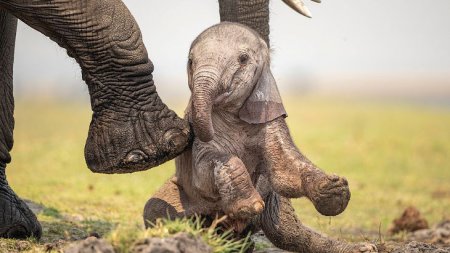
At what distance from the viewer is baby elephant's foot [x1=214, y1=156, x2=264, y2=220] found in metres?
6.04

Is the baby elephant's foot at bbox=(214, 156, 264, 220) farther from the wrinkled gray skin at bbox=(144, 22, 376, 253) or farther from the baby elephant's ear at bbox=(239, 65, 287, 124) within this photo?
the baby elephant's ear at bbox=(239, 65, 287, 124)

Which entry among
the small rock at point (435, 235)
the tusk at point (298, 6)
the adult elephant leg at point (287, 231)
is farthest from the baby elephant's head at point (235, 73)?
the small rock at point (435, 235)

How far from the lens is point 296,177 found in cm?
634

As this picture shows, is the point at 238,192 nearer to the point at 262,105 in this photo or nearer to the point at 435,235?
the point at 262,105

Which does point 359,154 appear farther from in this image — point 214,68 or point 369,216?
point 214,68

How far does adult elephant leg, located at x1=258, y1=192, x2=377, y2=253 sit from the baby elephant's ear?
608 millimetres

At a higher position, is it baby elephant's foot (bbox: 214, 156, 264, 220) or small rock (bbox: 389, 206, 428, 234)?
baby elephant's foot (bbox: 214, 156, 264, 220)

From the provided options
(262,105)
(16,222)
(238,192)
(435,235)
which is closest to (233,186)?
(238,192)

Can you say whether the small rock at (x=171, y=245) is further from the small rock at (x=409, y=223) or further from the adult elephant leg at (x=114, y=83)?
the small rock at (x=409, y=223)

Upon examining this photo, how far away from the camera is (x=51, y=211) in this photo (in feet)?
31.4

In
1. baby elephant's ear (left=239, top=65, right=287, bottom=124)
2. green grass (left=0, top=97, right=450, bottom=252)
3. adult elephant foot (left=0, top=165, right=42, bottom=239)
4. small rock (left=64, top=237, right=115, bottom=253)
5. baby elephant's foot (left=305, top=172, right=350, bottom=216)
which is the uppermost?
baby elephant's ear (left=239, top=65, right=287, bottom=124)

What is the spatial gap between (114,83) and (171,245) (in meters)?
1.80

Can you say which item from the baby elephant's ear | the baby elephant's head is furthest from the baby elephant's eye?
the baby elephant's ear

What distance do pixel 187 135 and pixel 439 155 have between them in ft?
38.6
